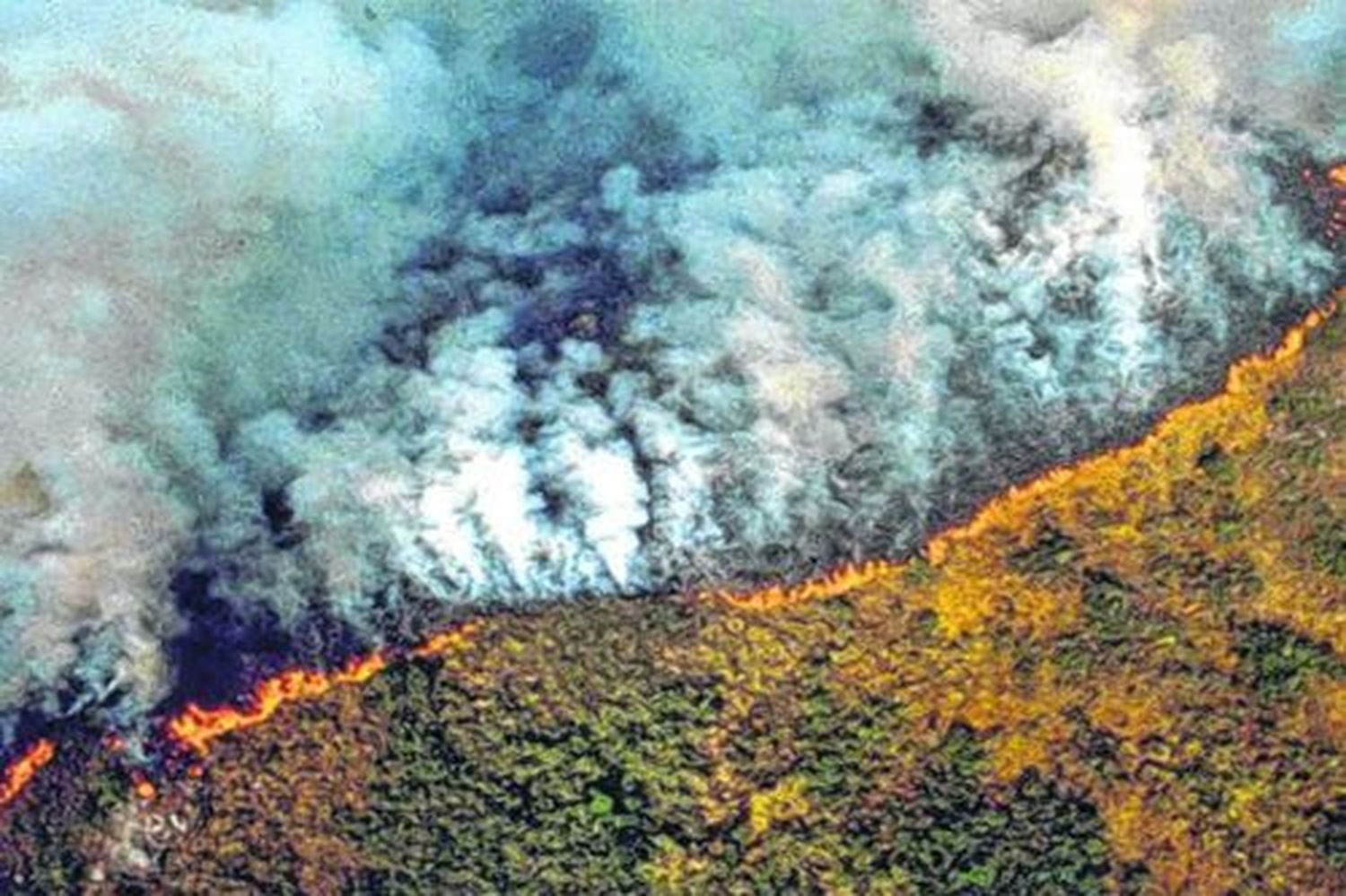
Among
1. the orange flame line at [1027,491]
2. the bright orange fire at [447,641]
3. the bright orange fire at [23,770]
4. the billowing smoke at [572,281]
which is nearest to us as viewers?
the bright orange fire at [23,770]

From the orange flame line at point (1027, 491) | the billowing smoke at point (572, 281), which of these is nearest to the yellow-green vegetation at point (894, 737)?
the orange flame line at point (1027, 491)

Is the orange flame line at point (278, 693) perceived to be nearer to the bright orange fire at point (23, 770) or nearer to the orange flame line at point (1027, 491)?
the bright orange fire at point (23, 770)

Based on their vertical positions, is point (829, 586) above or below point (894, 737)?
above

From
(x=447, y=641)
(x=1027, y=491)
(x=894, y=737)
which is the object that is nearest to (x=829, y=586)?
(x=894, y=737)

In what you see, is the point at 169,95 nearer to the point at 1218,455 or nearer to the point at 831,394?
the point at 831,394

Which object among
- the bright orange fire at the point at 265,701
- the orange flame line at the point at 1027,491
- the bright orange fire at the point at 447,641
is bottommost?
the bright orange fire at the point at 265,701

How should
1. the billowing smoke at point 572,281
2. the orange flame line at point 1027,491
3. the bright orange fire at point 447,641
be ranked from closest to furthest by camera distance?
1. the bright orange fire at point 447,641
2. the billowing smoke at point 572,281
3. the orange flame line at point 1027,491

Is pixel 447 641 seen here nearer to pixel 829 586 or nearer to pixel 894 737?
pixel 829 586

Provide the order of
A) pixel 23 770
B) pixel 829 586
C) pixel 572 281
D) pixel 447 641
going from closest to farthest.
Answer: pixel 23 770 → pixel 447 641 → pixel 829 586 → pixel 572 281

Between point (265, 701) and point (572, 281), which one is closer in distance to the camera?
point (265, 701)
